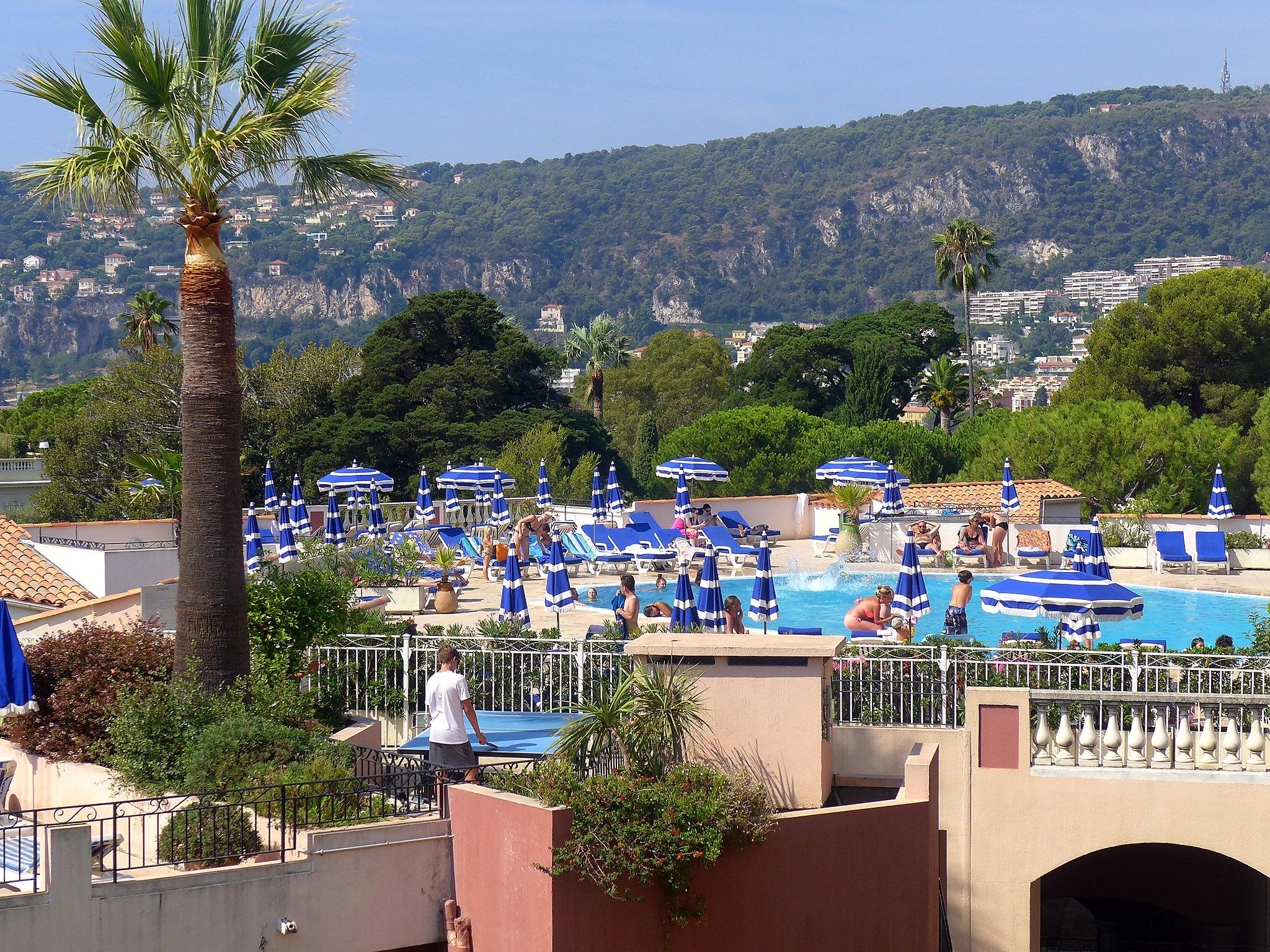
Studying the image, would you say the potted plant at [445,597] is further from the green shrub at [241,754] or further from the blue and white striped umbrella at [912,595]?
the green shrub at [241,754]

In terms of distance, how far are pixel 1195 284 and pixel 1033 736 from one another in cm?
4012

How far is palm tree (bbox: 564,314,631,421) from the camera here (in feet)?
252

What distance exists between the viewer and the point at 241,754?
1074 centimetres

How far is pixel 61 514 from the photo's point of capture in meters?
42.8

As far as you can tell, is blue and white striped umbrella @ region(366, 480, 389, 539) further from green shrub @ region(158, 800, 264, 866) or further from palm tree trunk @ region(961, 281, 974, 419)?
palm tree trunk @ region(961, 281, 974, 419)

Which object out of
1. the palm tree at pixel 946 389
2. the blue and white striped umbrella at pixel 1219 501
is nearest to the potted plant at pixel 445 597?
the blue and white striped umbrella at pixel 1219 501

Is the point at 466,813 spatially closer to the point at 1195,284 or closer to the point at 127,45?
the point at 127,45

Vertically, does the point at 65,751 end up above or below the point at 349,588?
below

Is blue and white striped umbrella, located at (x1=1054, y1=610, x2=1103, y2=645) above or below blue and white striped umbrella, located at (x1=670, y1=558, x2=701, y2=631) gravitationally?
below

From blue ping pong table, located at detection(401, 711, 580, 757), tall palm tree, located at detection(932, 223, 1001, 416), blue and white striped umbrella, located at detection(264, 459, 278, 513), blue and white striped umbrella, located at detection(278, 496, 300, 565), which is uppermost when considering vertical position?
tall palm tree, located at detection(932, 223, 1001, 416)

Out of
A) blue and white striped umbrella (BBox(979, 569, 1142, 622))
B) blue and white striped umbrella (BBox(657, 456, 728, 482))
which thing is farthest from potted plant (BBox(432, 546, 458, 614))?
blue and white striped umbrella (BBox(657, 456, 728, 482))

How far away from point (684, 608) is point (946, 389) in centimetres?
5148

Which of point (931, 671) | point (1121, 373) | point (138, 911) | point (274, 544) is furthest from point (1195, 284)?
point (138, 911)

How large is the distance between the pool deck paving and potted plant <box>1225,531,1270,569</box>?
0.50m
